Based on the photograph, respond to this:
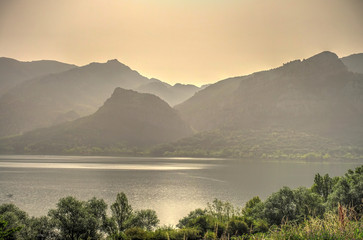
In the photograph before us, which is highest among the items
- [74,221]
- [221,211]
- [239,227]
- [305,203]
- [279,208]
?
[279,208]

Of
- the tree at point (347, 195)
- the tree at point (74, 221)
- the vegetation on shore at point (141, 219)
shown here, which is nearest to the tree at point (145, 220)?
the vegetation on shore at point (141, 219)

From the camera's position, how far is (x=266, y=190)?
163 meters

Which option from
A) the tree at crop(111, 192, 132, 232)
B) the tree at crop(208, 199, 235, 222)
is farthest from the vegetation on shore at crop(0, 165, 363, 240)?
the tree at crop(208, 199, 235, 222)

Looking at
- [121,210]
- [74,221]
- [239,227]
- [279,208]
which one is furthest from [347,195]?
[74,221]

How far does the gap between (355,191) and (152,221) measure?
131 ft

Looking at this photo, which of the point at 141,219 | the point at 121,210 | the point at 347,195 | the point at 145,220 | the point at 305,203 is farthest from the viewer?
the point at 121,210

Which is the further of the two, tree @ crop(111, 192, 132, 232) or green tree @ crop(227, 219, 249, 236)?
tree @ crop(111, 192, 132, 232)

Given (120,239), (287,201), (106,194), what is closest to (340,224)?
(120,239)

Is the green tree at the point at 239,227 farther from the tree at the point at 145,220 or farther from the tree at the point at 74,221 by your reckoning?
the tree at the point at 74,221

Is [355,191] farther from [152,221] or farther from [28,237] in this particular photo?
[28,237]

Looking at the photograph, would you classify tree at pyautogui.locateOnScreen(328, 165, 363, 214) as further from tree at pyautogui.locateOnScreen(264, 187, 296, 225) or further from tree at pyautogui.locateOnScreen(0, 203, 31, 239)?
tree at pyautogui.locateOnScreen(0, 203, 31, 239)

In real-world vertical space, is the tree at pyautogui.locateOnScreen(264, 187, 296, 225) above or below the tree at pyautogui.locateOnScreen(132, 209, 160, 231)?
above

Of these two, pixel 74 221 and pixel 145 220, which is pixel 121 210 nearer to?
pixel 145 220

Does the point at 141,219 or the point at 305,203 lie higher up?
the point at 305,203
